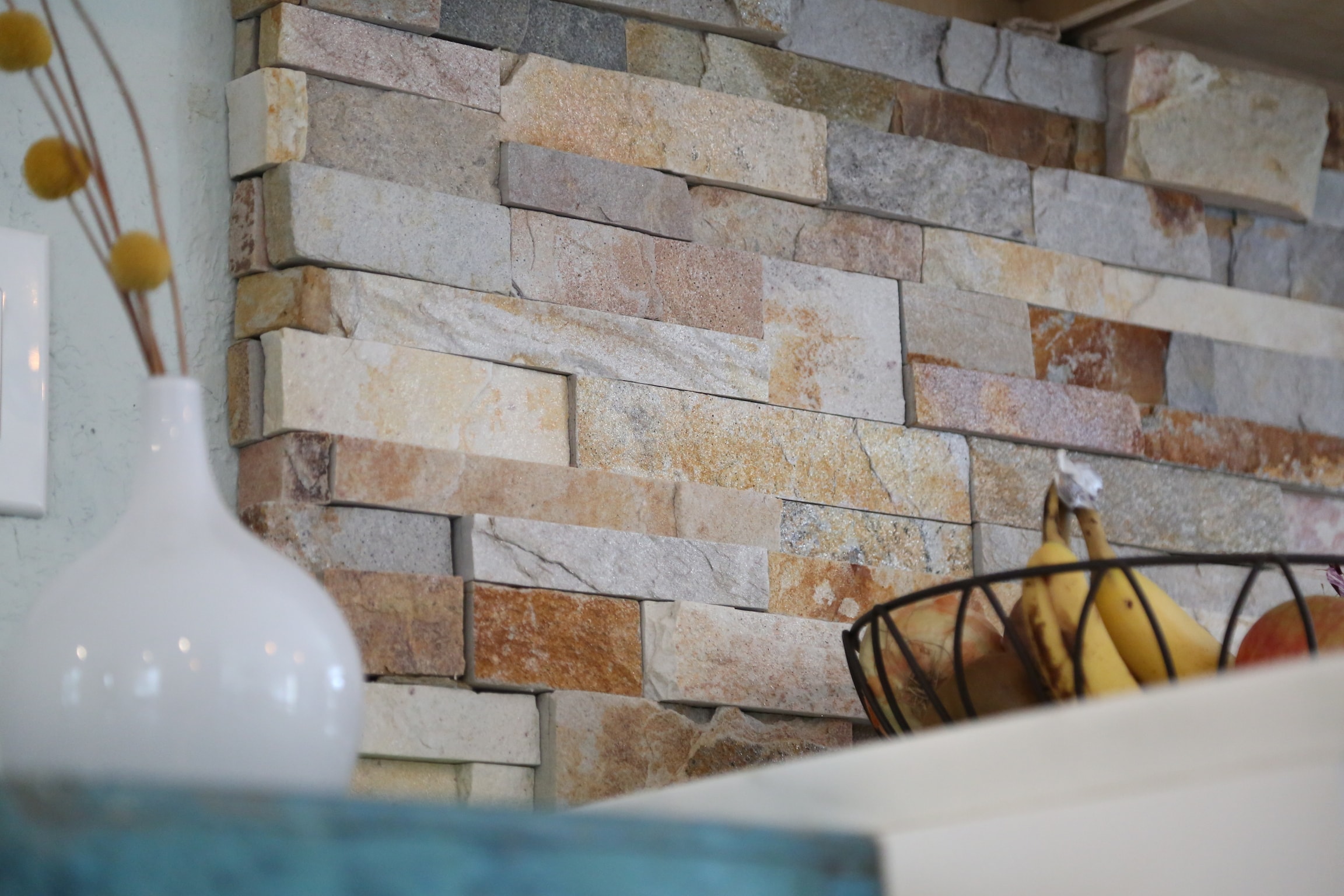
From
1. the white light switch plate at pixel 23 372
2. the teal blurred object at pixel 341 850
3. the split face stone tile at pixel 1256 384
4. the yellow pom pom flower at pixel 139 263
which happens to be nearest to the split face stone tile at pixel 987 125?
the split face stone tile at pixel 1256 384

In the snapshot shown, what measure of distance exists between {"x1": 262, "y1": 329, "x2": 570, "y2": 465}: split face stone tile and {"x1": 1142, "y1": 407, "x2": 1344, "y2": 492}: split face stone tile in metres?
0.64

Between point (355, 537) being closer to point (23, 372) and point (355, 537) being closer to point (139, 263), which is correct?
point (23, 372)

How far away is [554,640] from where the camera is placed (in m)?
1.21

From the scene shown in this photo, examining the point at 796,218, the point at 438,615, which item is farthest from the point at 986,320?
the point at 438,615

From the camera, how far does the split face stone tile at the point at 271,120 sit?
3.89 ft

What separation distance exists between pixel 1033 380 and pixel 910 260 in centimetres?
16

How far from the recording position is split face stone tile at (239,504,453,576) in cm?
113

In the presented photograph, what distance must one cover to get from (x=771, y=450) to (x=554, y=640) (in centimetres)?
27

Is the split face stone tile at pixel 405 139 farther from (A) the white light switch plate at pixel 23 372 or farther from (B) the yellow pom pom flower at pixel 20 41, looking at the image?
(B) the yellow pom pom flower at pixel 20 41

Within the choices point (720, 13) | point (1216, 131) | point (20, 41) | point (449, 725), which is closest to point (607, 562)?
point (449, 725)

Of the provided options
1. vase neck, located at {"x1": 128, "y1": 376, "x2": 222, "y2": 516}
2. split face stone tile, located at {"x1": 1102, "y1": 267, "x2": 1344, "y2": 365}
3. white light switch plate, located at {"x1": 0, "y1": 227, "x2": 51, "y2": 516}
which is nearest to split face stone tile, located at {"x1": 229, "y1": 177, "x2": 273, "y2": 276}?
white light switch plate, located at {"x1": 0, "y1": 227, "x2": 51, "y2": 516}

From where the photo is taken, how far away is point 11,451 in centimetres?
108

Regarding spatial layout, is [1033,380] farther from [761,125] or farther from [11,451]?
[11,451]

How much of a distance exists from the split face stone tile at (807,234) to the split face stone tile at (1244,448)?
304 mm
